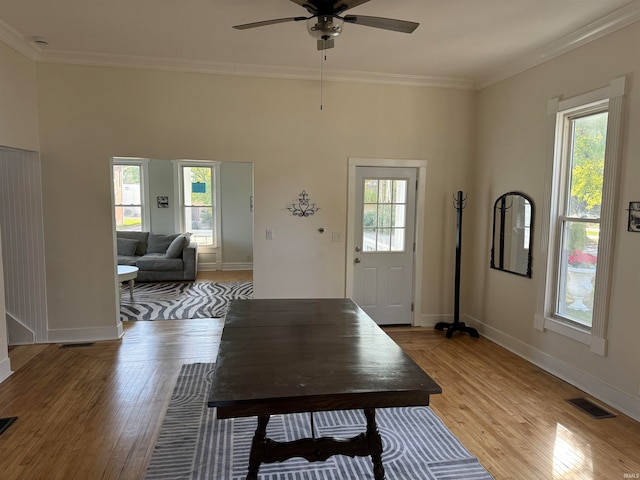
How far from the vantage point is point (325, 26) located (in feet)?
7.86

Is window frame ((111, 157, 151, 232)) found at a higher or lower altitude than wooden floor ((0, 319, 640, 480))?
higher

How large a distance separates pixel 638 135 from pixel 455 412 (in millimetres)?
2324

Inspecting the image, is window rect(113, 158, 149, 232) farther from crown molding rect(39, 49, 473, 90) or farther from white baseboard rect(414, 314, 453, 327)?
white baseboard rect(414, 314, 453, 327)

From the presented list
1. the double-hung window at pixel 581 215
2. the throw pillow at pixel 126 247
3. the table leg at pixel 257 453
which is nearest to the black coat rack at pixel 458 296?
the double-hung window at pixel 581 215

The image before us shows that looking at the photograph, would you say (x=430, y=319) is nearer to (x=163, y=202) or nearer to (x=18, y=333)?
(x=18, y=333)

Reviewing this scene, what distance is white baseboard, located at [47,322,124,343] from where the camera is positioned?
4.20m

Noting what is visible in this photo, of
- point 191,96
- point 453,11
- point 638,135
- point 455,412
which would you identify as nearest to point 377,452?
point 455,412

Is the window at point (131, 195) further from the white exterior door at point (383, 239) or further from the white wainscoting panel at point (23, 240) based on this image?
the white exterior door at point (383, 239)

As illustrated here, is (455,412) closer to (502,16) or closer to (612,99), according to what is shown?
(612,99)

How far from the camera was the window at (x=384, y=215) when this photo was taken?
4773 mm

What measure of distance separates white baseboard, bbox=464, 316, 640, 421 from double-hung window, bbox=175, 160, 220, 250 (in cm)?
580

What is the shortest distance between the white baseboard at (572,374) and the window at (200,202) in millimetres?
5824

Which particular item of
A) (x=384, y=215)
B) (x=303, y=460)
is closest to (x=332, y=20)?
(x=303, y=460)

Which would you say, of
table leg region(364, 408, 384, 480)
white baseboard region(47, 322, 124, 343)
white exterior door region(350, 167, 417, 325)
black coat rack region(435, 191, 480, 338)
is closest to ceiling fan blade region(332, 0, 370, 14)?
table leg region(364, 408, 384, 480)
